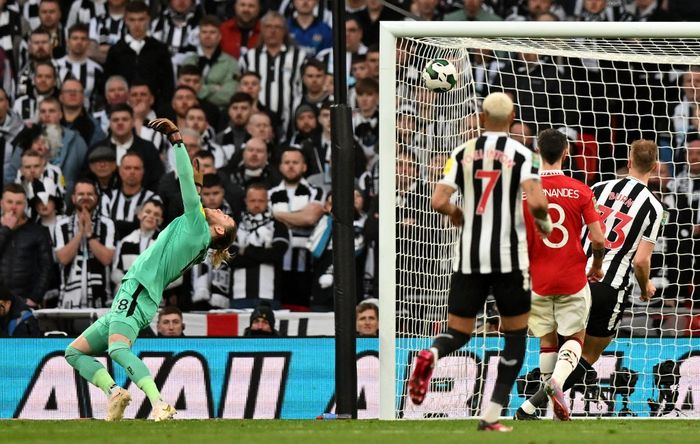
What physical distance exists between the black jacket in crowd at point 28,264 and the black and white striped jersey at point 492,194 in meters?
7.10

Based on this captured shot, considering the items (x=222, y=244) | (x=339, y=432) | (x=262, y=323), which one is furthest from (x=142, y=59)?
(x=339, y=432)

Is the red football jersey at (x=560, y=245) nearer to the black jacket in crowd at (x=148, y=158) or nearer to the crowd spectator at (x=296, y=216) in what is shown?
the crowd spectator at (x=296, y=216)

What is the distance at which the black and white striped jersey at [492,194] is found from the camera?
26.8 feet

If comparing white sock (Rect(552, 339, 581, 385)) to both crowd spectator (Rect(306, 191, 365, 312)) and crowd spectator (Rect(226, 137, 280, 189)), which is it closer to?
crowd spectator (Rect(306, 191, 365, 312))

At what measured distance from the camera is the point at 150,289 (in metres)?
9.71

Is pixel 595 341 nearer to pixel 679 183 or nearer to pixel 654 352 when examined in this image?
pixel 654 352

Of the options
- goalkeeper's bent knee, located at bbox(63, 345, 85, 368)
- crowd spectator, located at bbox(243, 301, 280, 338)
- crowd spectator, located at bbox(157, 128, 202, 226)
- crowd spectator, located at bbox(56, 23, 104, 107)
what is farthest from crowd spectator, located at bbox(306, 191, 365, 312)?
goalkeeper's bent knee, located at bbox(63, 345, 85, 368)

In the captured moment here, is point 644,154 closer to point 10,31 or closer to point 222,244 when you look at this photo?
point 222,244

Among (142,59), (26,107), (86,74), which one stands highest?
(142,59)

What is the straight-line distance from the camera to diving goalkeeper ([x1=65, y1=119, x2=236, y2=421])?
948cm

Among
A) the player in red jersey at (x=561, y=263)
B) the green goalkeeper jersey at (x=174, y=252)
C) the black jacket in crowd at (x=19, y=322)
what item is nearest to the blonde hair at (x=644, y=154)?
the player in red jersey at (x=561, y=263)

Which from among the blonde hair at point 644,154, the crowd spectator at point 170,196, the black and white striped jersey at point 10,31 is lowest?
the crowd spectator at point 170,196

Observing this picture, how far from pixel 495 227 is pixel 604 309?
2471 mm

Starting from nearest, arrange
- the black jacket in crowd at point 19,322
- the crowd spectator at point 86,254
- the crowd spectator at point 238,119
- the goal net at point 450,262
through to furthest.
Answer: the goal net at point 450,262 → the black jacket in crowd at point 19,322 → the crowd spectator at point 86,254 → the crowd spectator at point 238,119
